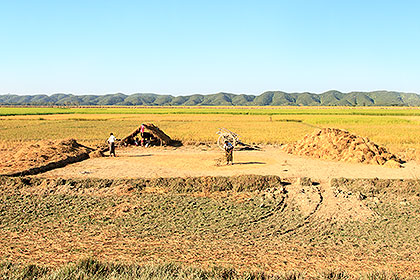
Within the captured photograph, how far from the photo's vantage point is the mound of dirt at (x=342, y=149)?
17392mm

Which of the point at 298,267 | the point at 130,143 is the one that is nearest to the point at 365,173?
the point at 298,267

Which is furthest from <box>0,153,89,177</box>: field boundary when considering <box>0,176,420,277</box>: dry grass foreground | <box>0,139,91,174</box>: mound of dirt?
<box>0,176,420,277</box>: dry grass foreground

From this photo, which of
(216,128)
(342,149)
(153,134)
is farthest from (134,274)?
(216,128)

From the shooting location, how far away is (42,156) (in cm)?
1694

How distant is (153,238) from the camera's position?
831 cm

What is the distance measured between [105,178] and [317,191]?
7760 mm

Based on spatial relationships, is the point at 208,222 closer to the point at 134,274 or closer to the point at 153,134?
the point at 134,274

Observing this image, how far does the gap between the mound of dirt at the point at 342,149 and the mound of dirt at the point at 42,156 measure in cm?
1207

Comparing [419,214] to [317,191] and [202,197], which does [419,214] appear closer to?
[317,191]

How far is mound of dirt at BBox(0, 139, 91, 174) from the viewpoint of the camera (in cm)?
1516

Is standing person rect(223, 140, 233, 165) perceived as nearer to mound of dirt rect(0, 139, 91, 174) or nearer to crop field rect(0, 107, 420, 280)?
crop field rect(0, 107, 420, 280)

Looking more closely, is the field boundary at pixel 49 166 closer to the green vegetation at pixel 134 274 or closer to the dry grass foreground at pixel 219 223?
the dry grass foreground at pixel 219 223

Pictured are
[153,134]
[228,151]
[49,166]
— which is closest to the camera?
[49,166]

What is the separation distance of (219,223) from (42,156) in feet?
37.3
